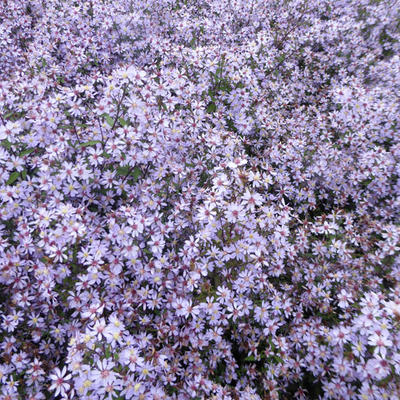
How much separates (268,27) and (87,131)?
20.3ft

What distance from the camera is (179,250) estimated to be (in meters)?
3.84

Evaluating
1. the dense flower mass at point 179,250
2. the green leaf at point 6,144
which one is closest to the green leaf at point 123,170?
the dense flower mass at point 179,250

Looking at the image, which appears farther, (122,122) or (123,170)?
(123,170)

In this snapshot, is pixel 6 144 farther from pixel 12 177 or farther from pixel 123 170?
pixel 123 170

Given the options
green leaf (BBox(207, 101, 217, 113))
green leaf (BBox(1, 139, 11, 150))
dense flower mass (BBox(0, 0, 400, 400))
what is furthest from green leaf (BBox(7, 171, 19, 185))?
green leaf (BBox(207, 101, 217, 113))

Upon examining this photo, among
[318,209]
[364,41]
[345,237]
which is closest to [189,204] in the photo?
[345,237]

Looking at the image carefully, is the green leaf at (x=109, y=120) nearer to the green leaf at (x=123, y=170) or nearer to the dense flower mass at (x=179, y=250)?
→ the dense flower mass at (x=179, y=250)

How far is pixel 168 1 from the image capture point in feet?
23.0

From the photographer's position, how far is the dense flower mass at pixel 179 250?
3145 millimetres

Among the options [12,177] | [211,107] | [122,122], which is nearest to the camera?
[12,177]

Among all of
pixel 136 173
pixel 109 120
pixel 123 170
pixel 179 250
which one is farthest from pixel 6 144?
pixel 179 250

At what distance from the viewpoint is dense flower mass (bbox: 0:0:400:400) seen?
3.14 m

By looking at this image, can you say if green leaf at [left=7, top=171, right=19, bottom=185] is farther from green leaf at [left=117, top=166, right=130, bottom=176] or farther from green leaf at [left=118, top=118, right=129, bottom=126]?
green leaf at [left=118, top=118, right=129, bottom=126]

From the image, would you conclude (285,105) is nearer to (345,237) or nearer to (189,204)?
(345,237)
